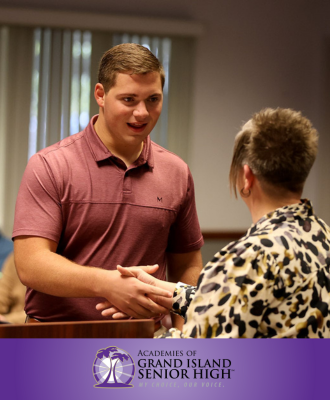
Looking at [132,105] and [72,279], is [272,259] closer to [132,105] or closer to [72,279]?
[72,279]

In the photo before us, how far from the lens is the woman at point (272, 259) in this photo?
3.86 ft

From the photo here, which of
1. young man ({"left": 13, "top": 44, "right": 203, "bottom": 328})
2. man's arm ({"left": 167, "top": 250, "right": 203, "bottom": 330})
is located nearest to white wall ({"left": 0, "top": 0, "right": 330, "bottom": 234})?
man's arm ({"left": 167, "top": 250, "right": 203, "bottom": 330})

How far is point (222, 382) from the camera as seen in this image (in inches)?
48.1

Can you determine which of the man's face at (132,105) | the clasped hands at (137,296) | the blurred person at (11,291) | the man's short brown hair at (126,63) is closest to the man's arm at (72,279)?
the clasped hands at (137,296)

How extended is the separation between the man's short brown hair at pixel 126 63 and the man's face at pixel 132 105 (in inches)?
0.7

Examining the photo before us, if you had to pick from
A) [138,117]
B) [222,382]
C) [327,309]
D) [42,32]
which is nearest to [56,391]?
[222,382]

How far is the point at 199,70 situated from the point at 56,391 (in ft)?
14.5

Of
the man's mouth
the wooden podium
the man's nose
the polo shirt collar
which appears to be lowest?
the wooden podium

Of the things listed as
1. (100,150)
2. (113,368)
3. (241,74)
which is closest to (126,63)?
(100,150)

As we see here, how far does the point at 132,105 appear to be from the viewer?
173cm

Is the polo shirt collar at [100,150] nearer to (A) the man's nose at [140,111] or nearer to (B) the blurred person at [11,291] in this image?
(A) the man's nose at [140,111]

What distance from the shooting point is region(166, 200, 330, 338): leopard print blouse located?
1173 mm

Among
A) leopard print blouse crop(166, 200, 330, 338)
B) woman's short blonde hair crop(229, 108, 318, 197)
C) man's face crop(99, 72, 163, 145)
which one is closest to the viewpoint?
leopard print blouse crop(166, 200, 330, 338)

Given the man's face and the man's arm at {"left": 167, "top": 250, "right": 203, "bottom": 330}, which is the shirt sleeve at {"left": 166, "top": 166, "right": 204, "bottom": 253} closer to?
the man's arm at {"left": 167, "top": 250, "right": 203, "bottom": 330}
